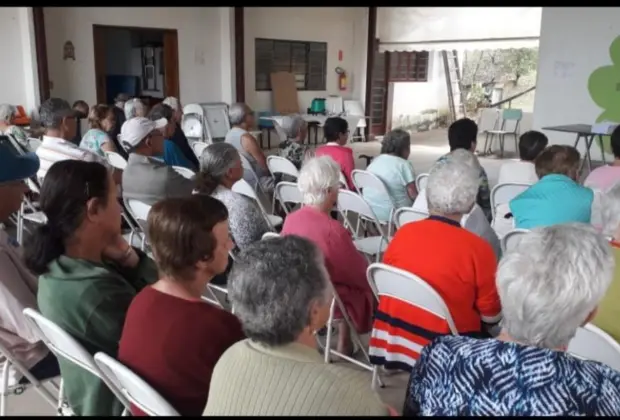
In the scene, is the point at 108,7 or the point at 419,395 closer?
the point at 419,395

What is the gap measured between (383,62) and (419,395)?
12.3 m

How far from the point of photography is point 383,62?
42.5ft

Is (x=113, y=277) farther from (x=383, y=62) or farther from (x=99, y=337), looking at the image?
(x=383, y=62)

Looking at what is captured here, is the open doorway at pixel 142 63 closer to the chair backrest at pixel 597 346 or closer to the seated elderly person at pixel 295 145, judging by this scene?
the seated elderly person at pixel 295 145

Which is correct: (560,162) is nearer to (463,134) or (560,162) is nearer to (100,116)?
(463,134)

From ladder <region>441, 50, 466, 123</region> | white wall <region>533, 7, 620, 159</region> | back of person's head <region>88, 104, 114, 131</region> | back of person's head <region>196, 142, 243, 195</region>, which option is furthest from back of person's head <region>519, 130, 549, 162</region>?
ladder <region>441, 50, 466, 123</region>

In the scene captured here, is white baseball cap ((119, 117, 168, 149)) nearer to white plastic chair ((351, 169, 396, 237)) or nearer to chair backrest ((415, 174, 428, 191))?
white plastic chair ((351, 169, 396, 237))

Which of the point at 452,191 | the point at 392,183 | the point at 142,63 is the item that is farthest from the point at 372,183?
the point at 142,63

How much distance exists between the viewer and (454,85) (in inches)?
612

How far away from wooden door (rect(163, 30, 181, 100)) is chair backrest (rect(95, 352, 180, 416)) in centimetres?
891

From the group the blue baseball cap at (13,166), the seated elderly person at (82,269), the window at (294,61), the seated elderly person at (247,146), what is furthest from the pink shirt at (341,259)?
the window at (294,61)

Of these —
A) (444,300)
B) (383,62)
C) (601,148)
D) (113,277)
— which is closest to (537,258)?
(444,300)

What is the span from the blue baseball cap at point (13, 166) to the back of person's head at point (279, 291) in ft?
4.70

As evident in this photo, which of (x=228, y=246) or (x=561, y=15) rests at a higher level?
(x=561, y=15)
